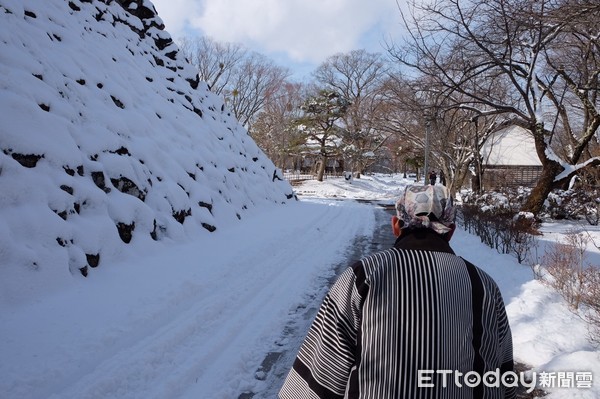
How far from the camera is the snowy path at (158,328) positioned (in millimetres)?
3029

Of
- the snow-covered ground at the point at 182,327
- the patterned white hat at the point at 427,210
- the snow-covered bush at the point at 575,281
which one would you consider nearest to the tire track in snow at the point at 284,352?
the snow-covered ground at the point at 182,327

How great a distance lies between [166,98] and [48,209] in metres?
7.38

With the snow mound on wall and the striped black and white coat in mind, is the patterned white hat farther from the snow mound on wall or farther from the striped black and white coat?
the snow mound on wall

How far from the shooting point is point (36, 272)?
413 centimetres

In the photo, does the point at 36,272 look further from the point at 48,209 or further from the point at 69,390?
the point at 69,390

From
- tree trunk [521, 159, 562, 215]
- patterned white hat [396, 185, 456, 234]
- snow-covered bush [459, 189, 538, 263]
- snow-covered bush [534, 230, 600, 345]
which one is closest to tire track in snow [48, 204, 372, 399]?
patterned white hat [396, 185, 456, 234]

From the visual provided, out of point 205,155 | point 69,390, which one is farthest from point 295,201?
point 69,390

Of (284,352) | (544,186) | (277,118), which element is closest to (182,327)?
(284,352)

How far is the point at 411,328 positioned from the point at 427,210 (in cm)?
50

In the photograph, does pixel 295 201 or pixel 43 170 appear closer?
pixel 43 170

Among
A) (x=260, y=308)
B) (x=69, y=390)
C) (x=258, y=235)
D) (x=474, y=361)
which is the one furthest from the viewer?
(x=258, y=235)

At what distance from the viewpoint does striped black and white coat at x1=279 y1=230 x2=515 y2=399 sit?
1.43 m

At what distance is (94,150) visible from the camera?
6.45 m

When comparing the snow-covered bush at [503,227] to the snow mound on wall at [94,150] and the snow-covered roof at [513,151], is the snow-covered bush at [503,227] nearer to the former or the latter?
the snow mound on wall at [94,150]
